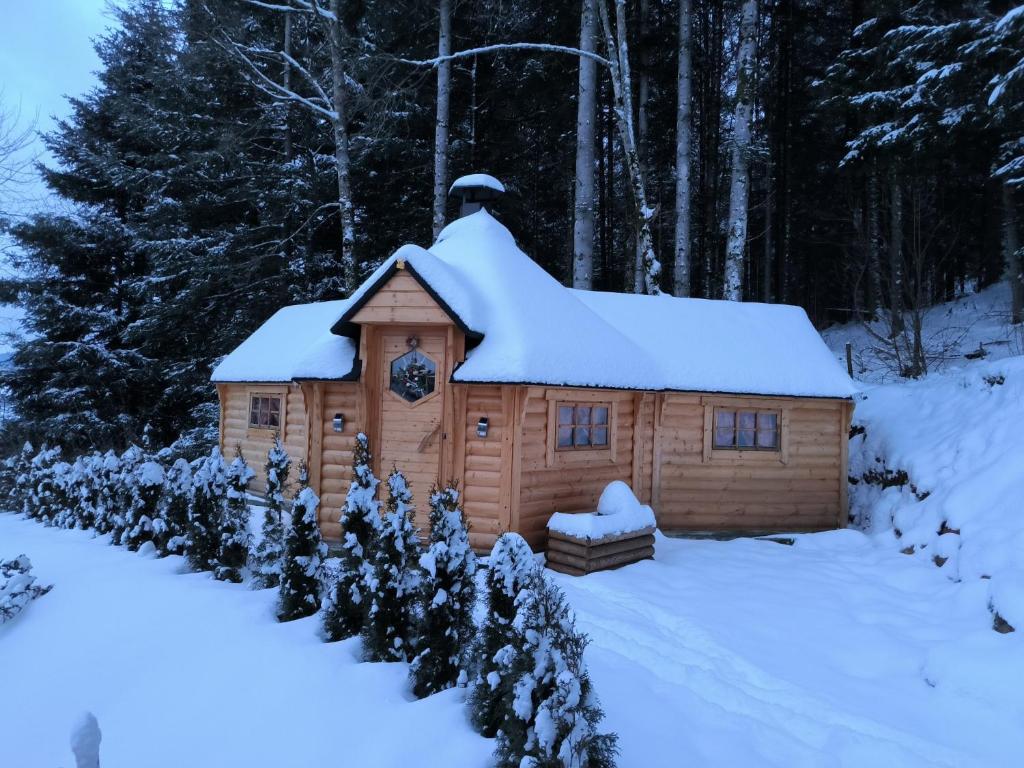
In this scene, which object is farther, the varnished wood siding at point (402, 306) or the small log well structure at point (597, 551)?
the varnished wood siding at point (402, 306)

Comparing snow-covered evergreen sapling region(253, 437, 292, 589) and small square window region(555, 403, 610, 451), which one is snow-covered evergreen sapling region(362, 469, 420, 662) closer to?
snow-covered evergreen sapling region(253, 437, 292, 589)

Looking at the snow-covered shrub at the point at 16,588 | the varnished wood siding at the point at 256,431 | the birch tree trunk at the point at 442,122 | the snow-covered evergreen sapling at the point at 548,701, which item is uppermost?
the birch tree trunk at the point at 442,122

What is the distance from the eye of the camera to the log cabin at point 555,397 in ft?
26.0

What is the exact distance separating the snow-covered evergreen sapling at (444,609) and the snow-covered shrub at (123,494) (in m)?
6.89

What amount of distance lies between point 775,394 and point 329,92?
14.3 m

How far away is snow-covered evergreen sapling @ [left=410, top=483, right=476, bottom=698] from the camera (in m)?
4.22

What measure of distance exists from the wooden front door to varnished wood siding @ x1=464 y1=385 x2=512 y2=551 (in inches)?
17.7

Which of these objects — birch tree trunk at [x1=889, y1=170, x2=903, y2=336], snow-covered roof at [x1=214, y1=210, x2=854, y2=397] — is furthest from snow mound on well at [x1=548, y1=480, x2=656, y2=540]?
birch tree trunk at [x1=889, y1=170, x2=903, y2=336]

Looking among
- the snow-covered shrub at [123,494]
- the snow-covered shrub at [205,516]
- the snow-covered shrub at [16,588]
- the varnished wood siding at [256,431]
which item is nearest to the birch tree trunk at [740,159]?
the varnished wood siding at [256,431]

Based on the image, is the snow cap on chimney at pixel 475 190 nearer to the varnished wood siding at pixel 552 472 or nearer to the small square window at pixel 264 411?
the varnished wood siding at pixel 552 472

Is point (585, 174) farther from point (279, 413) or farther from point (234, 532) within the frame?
point (234, 532)

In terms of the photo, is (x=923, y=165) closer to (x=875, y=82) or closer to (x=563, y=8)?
(x=875, y=82)

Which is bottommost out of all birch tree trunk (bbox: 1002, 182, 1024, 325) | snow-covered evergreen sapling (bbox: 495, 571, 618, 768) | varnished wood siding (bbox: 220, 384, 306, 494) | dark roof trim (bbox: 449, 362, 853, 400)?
snow-covered evergreen sapling (bbox: 495, 571, 618, 768)

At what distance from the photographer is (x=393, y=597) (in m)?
4.69
